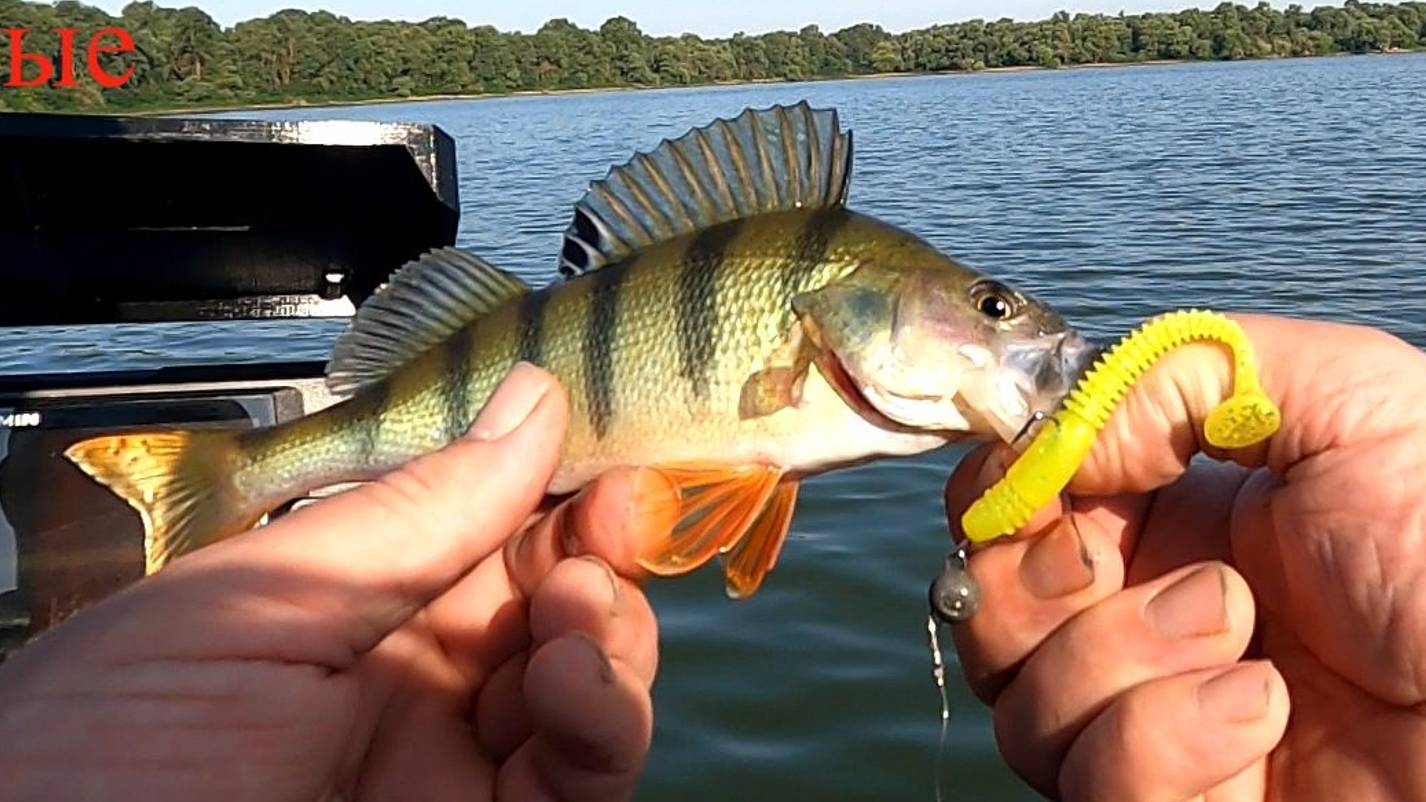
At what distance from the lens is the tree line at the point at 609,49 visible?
44750 mm

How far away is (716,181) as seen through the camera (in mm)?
2131

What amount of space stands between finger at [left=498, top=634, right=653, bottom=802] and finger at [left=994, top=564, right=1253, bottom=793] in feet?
1.98

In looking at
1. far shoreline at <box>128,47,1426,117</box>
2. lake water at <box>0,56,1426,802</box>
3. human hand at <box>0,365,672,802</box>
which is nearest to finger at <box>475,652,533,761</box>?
human hand at <box>0,365,672,802</box>

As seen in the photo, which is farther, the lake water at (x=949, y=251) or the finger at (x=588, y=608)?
the lake water at (x=949, y=251)

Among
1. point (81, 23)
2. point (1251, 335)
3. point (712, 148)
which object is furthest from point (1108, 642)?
point (81, 23)

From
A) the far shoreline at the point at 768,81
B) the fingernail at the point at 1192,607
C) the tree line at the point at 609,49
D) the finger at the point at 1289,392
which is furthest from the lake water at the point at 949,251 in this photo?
the far shoreline at the point at 768,81

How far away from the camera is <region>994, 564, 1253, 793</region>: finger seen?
5.68 feet

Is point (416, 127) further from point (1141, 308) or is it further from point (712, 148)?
point (1141, 308)

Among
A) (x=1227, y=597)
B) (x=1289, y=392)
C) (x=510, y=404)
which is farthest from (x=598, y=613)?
(x=1289, y=392)

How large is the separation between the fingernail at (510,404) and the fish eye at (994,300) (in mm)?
678

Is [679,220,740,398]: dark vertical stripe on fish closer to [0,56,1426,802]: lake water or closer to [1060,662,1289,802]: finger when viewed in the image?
[1060,662,1289,802]: finger

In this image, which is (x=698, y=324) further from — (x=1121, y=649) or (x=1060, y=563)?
(x=1121, y=649)

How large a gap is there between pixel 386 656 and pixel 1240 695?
130 centimetres

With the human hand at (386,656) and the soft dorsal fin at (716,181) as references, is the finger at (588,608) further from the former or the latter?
the soft dorsal fin at (716,181)
